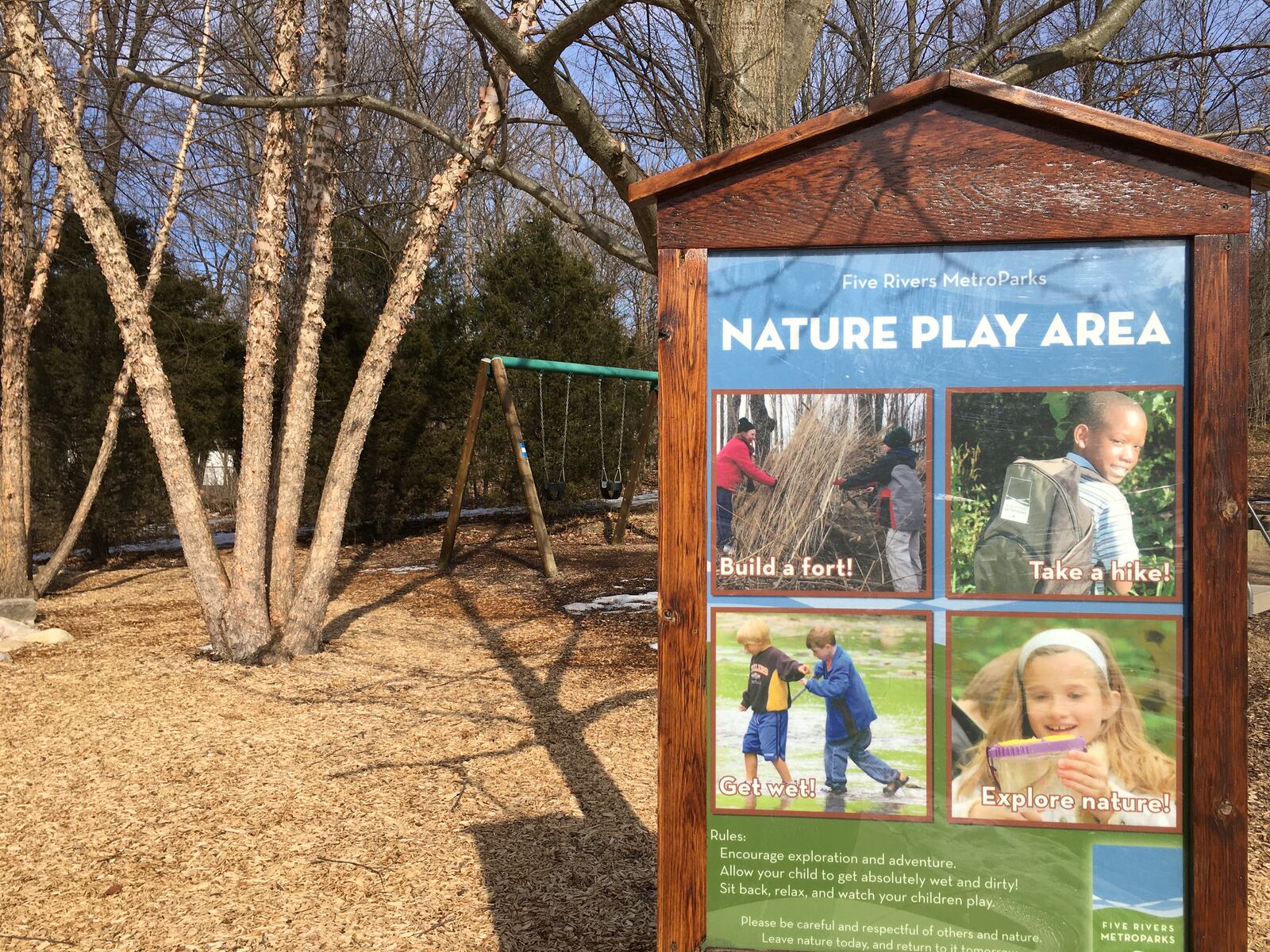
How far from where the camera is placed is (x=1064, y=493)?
6.21ft

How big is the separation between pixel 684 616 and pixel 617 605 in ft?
22.4

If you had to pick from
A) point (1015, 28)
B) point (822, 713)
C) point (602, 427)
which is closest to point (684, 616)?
point (822, 713)

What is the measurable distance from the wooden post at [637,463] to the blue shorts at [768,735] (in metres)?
9.87

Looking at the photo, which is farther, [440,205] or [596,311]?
[596,311]

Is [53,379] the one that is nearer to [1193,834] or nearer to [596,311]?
[596,311]


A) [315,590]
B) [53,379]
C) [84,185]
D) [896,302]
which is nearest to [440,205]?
[84,185]

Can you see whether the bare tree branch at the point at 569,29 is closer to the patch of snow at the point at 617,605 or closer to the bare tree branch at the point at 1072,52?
the bare tree branch at the point at 1072,52

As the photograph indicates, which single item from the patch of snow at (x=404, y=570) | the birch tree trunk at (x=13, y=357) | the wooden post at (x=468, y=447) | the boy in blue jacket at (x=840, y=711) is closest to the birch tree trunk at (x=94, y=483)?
the birch tree trunk at (x=13, y=357)

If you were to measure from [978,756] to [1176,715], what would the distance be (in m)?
0.37

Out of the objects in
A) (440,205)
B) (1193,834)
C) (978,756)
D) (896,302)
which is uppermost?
(440,205)

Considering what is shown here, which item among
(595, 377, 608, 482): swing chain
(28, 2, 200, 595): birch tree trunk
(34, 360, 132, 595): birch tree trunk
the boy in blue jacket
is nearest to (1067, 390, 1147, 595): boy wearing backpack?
the boy in blue jacket

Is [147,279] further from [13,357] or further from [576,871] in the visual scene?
[576,871]

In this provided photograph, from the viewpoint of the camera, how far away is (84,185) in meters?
6.00

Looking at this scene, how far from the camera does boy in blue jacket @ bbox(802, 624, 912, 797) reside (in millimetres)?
1946
